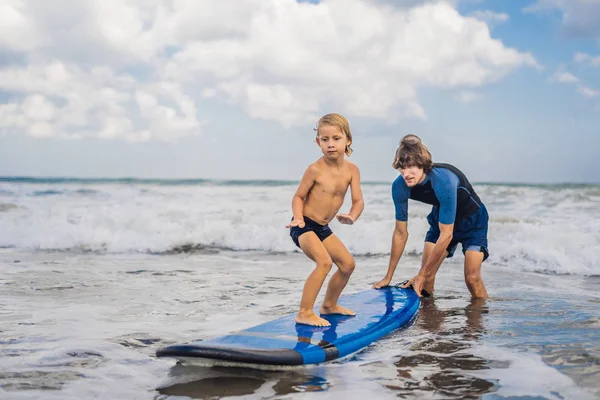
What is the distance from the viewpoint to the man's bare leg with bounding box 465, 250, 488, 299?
573 cm

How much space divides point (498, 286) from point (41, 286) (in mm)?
5277

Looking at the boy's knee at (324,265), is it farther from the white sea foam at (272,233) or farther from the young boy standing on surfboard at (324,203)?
the white sea foam at (272,233)

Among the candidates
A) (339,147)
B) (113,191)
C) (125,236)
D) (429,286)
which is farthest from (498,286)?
(113,191)

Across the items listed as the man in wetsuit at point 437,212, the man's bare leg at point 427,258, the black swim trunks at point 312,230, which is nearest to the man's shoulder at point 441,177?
the man in wetsuit at point 437,212

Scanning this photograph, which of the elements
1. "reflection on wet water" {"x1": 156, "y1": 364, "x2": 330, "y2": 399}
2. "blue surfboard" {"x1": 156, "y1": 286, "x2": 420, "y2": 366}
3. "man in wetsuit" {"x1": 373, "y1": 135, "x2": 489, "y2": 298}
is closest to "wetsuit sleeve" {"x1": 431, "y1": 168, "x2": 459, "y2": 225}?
"man in wetsuit" {"x1": 373, "y1": 135, "x2": 489, "y2": 298}

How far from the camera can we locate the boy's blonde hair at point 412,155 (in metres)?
5.21

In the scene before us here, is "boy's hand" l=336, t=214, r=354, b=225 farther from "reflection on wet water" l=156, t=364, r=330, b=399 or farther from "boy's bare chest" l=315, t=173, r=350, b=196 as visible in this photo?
"reflection on wet water" l=156, t=364, r=330, b=399

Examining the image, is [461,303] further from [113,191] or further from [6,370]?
[113,191]

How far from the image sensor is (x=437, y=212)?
5.88 m

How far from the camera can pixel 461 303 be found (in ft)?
19.5

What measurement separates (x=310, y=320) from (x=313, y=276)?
1.18 ft

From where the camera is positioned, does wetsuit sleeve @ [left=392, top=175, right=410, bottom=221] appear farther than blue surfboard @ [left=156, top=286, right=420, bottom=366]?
Yes

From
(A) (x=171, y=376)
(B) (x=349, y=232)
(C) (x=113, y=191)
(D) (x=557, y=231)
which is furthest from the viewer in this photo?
(C) (x=113, y=191)

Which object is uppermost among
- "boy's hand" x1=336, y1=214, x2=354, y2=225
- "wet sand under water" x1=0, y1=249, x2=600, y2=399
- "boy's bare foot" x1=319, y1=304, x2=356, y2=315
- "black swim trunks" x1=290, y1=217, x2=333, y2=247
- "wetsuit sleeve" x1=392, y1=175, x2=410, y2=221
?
"wetsuit sleeve" x1=392, y1=175, x2=410, y2=221
